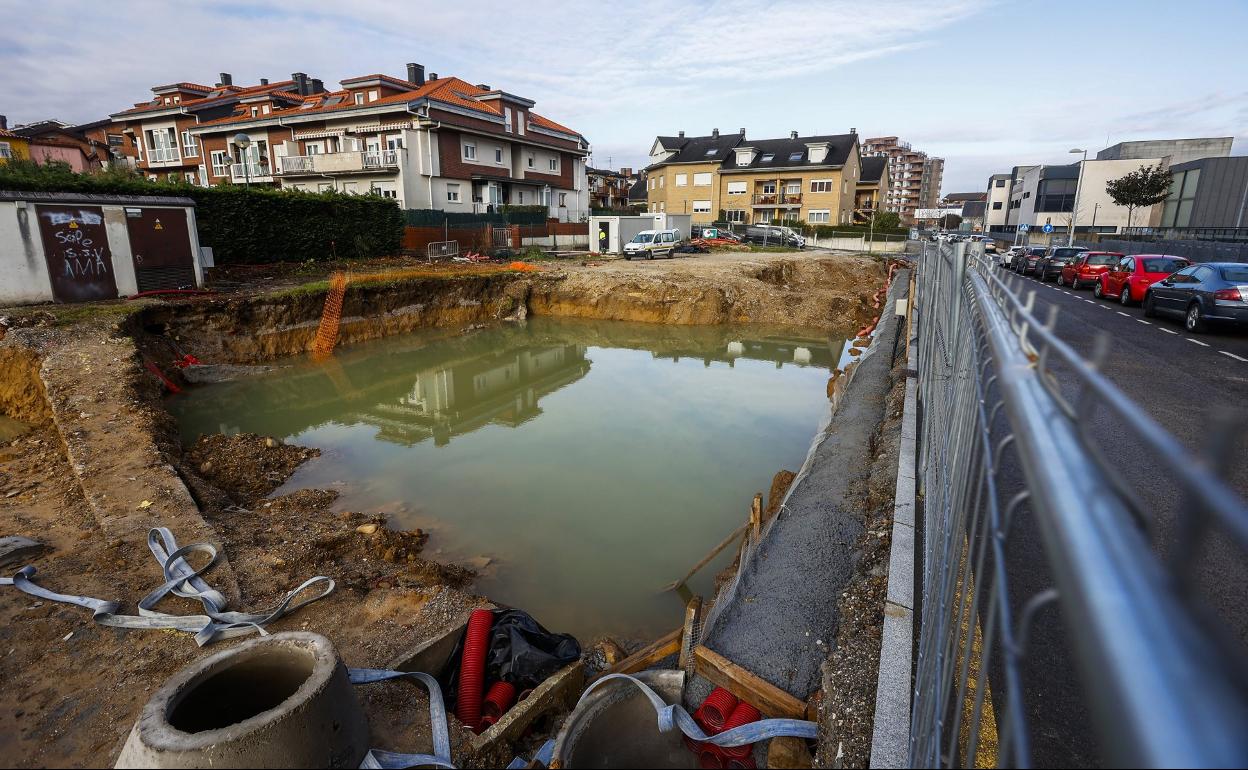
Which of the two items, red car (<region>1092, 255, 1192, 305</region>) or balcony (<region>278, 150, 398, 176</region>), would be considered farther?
balcony (<region>278, 150, 398, 176</region>)

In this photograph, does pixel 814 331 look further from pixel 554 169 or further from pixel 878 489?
pixel 554 169

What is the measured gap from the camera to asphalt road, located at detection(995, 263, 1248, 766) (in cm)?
327

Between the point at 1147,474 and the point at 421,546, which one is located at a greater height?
the point at 1147,474

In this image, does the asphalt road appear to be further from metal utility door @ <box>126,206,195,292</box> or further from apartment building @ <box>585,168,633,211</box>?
apartment building @ <box>585,168,633,211</box>

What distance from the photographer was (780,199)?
5819 centimetres

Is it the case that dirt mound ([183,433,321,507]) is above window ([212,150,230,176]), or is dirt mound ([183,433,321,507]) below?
below

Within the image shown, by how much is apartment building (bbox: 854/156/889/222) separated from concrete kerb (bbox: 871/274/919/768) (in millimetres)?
64385

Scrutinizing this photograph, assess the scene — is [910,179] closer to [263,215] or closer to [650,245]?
[650,245]

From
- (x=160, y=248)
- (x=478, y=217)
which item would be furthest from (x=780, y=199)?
(x=160, y=248)

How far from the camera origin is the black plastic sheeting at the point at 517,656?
4.83 metres

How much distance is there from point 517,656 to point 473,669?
34 cm

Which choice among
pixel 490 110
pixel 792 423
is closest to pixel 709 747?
pixel 792 423

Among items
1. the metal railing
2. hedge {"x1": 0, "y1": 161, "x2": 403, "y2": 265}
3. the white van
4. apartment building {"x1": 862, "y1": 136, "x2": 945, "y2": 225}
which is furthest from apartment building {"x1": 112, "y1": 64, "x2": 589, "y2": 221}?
apartment building {"x1": 862, "y1": 136, "x2": 945, "y2": 225}

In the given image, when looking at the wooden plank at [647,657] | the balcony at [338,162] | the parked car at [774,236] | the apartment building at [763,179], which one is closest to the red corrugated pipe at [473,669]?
the wooden plank at [647,657]
